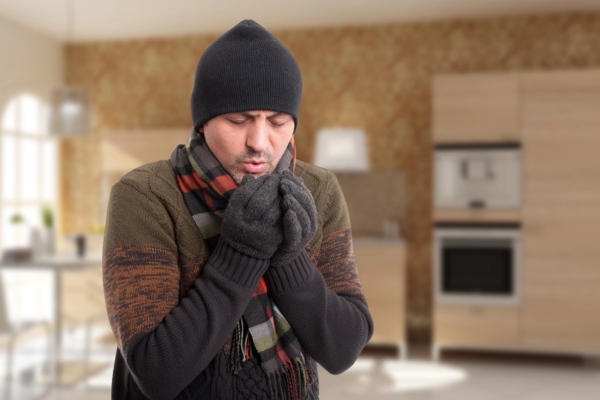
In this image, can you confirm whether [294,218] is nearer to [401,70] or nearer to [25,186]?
Answer: [401,70]

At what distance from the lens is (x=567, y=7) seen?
15.8 feet

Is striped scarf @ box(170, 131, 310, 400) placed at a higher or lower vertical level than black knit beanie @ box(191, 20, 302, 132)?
lower

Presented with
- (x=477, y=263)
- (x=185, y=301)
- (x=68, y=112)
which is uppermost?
(x=68, y=112)

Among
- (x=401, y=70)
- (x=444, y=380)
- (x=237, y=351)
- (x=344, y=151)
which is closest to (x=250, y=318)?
(x=237, y=351)

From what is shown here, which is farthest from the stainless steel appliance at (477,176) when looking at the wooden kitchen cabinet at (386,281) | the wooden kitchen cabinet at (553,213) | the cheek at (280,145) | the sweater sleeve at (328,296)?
the cheek at (280,145)

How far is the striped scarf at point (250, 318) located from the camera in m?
0.89

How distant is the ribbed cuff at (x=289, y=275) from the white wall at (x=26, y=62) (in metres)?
4.78

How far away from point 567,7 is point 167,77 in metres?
3.48

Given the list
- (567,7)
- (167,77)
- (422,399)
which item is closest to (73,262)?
(422,399)

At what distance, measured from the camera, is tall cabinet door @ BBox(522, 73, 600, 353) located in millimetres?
4277

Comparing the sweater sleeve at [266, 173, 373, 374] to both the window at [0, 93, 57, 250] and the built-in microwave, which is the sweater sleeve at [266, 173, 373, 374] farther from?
the window at [0, 93, 57, 250]

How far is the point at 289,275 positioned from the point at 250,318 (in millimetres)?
89

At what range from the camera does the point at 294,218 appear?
0.80m

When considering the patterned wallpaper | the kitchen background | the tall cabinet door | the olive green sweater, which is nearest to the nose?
the olive green sweater
